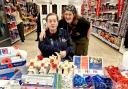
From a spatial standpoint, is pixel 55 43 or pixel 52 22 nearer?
pixel 52 22

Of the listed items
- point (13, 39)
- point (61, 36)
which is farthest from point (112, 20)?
point (61, 36)

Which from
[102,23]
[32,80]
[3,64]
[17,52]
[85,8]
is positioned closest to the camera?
[32,80]

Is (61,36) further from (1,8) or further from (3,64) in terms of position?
(1,8)

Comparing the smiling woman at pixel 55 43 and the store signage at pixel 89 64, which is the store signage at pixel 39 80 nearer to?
the store signage at pixel 89 64

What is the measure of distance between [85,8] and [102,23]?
5.27 m

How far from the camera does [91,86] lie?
139 cm

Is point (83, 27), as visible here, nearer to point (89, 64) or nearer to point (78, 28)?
point (78, 28)

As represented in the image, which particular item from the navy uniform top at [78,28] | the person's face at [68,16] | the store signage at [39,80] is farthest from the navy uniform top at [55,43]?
the store signage at [39,80]

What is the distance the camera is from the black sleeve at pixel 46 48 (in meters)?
Answer: 2.42

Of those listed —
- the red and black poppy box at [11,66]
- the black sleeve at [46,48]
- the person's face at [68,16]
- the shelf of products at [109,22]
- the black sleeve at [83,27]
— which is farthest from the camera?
the shelf of products at [109,22]

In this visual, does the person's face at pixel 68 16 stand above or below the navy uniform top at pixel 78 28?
above

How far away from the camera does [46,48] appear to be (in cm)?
243

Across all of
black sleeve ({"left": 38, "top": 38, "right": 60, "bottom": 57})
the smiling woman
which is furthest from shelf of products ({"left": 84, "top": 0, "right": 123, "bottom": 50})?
black sleeve ({"left": 38, "top": 38, "right": 60, "bottom": 57})

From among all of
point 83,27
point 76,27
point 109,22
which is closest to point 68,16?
point 76,27
